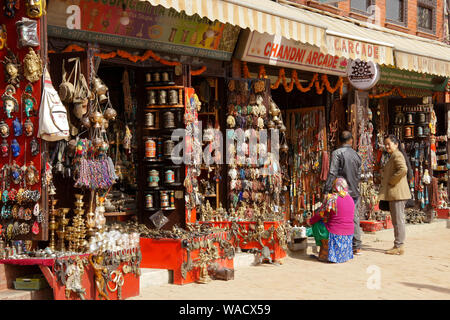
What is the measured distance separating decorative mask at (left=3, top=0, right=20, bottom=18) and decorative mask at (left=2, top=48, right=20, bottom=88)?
359 mm

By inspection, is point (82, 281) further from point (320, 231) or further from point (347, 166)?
point (347, 166)

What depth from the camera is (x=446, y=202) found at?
1562 centimetres

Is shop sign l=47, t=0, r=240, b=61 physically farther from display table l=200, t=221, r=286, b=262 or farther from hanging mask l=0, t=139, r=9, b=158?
display table l=200, t=221, r=286, b=262

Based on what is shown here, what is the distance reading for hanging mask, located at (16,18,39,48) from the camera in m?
6.42

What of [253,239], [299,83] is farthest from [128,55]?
[299,83]

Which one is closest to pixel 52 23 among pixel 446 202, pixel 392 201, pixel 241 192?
pixel 241 192

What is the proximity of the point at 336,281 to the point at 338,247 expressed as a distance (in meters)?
1.38

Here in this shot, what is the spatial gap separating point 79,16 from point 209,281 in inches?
140

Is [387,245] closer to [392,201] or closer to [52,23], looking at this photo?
[392,201]

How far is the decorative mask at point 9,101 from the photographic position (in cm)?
660

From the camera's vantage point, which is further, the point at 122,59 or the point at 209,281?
the point at 122,59

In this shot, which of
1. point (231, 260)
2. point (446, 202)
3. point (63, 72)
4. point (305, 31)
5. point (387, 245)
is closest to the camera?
point (63, 72)

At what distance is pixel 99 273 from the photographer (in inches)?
261

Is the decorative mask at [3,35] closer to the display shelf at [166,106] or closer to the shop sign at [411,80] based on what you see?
the display shelf at [166,106]
